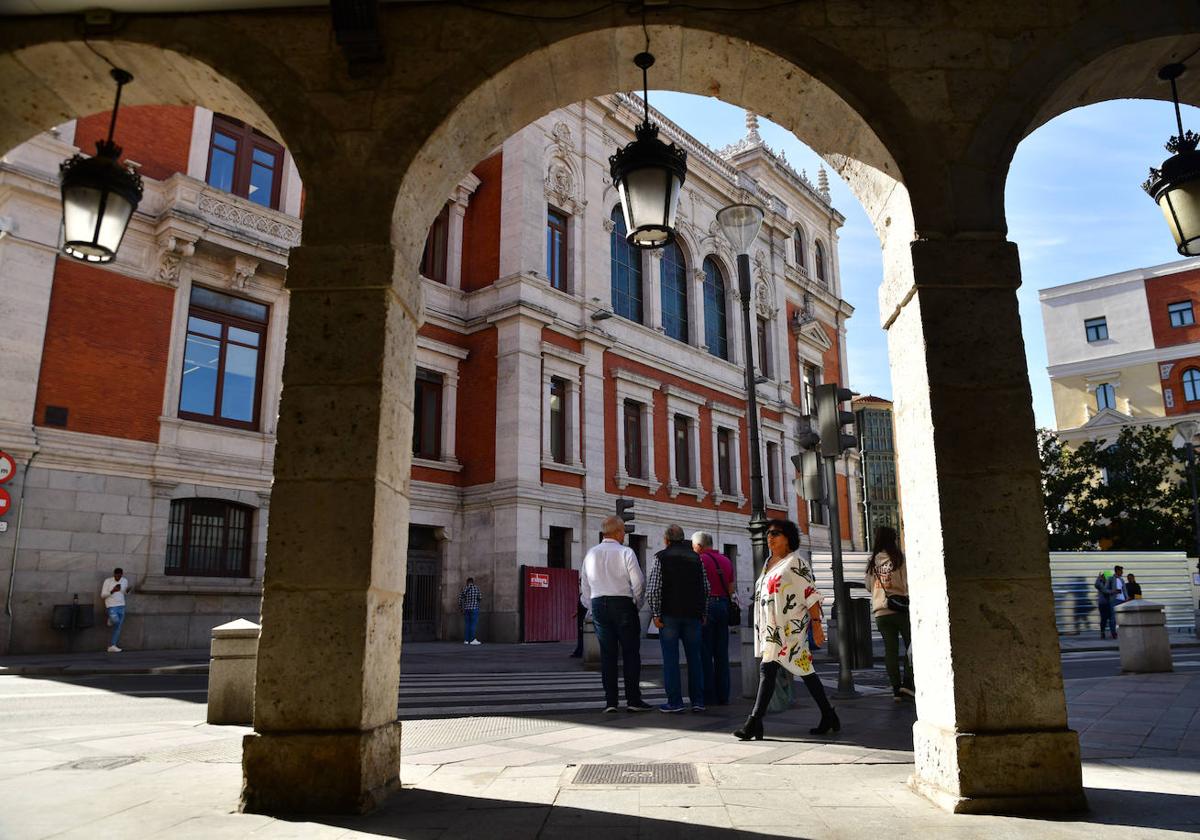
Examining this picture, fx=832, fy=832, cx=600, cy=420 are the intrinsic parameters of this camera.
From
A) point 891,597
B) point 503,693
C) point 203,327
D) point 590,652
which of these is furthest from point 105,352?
point 891,597

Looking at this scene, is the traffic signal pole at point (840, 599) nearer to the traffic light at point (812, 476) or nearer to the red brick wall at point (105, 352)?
the traffic light at point (812, 476)

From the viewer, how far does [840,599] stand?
881cm

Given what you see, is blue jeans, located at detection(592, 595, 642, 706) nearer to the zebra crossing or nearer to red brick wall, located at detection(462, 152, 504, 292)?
the zebra crossing

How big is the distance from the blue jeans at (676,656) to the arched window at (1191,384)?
150ft

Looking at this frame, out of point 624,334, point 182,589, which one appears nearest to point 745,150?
point 624,334

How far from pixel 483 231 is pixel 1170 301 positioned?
3917cm

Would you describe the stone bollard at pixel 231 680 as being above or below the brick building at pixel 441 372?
below

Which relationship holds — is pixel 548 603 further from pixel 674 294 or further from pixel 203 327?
pixel 674 294

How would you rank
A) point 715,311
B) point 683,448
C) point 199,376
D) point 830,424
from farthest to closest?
point 715,311
point 683,448
point 199,376
point 830,424

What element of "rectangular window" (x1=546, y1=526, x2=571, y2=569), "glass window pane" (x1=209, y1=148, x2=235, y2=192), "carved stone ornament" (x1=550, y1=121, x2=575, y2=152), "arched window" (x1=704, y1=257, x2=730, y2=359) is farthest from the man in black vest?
"arched window" (x1=704, y1=257, x2=730, y2=359)

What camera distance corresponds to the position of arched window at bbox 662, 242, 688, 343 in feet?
90.6

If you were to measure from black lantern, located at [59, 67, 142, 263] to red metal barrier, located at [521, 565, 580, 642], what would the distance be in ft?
53.3

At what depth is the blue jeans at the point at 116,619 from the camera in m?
14.3

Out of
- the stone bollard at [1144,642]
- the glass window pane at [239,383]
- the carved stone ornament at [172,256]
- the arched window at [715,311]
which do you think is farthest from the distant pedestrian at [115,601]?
→ the arched window at [715,311]
